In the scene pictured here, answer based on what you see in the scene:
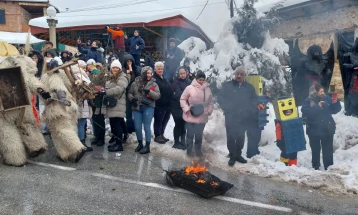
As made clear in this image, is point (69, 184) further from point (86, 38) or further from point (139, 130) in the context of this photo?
point (86, 38)

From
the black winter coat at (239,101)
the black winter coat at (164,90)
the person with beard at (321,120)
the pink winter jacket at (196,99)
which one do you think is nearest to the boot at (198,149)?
the pink winter jacket at (196,99)

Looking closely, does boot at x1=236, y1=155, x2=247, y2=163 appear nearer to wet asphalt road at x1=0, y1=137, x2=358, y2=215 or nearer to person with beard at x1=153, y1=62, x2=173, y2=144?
wet asphalt road at x1=0, y1=137, x2=358, y2=215

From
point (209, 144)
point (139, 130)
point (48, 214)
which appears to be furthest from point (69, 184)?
point (209, 144)

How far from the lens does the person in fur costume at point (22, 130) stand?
18.9 feet

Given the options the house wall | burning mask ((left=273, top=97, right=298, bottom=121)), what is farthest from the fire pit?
the house wall

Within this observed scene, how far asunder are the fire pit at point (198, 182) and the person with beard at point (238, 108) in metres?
1.60

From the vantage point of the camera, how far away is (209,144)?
796cm

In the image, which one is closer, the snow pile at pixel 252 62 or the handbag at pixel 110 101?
the handbag at pixel 110 101

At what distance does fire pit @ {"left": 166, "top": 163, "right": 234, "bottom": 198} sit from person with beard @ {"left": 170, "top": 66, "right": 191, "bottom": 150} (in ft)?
8.12

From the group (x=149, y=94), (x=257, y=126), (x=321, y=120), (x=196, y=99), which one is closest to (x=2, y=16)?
(x=149, y=94)

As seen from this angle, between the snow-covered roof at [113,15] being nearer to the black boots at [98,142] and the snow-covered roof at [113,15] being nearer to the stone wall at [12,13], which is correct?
the black boots at [98,142]

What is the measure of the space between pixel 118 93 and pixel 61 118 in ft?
4.33

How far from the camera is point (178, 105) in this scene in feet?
25.4

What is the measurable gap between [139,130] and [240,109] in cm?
220
